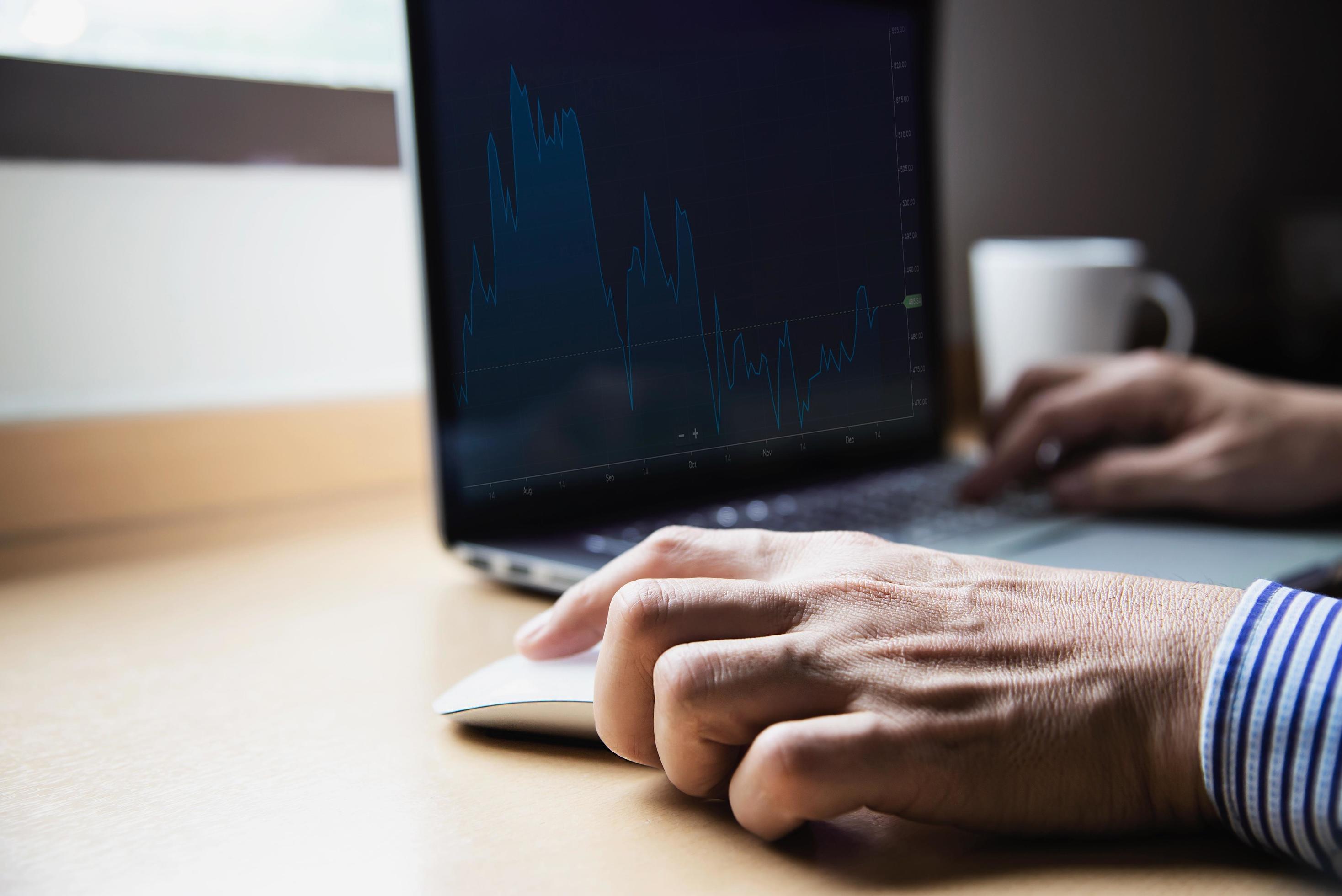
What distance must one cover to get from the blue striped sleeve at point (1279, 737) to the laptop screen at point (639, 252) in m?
0.27

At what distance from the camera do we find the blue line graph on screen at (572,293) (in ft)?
1.79

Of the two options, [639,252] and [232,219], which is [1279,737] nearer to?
[639,252]

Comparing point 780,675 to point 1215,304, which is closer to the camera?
point 780,675

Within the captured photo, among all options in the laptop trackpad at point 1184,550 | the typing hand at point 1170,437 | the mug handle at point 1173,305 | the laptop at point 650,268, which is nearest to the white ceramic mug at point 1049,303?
the mug handle at point 1173,305

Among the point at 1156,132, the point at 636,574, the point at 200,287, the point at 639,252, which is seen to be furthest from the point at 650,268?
the point at 1156,132

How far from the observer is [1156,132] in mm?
1667

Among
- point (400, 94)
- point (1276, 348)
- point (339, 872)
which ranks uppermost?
point (400, 94)

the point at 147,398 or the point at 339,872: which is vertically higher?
the point at 147,398

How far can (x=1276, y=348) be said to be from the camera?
161 centimetres

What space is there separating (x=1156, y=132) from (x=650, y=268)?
141 cm

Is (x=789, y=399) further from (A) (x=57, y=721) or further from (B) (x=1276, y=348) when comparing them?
(B) (x=1276, y=348)

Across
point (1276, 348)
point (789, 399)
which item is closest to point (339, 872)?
point (789, 399)

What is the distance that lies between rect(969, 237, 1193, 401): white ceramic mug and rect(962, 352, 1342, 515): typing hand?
136mm

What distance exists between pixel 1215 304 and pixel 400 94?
1531 mm
